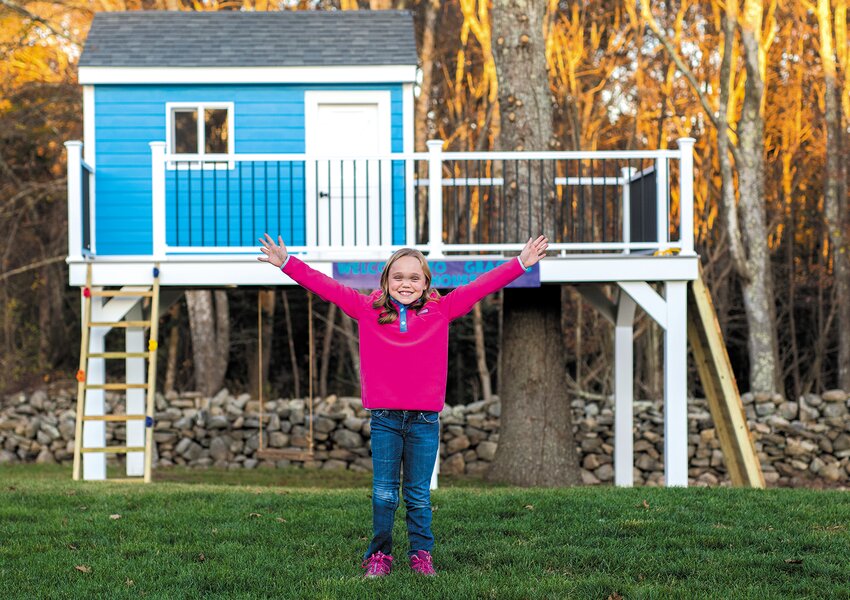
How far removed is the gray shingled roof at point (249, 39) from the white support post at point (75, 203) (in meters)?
2.12

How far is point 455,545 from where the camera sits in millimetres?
6203

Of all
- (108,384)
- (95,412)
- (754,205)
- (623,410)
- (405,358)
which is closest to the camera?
(405,358)

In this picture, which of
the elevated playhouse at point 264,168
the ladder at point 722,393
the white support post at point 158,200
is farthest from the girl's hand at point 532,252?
the white support post at point 158,200

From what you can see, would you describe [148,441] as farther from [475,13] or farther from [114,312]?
[475,13]

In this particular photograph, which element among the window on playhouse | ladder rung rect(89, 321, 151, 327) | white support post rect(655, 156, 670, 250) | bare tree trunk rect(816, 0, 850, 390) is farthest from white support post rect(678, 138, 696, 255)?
bare tree trunk rect(816, 0, 850, 390)

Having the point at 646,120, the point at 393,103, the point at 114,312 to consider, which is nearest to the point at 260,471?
the point at 114,312

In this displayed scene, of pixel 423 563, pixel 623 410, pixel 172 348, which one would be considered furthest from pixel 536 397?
pixel 172 348

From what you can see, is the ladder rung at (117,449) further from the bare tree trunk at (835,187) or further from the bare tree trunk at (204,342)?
the bare tree trunk at (835,187)

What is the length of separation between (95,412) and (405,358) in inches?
275

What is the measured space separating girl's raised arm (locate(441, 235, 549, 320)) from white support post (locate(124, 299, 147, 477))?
300 inches

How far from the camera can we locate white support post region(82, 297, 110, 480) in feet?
36.8

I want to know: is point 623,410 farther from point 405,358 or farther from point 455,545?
point 405,358

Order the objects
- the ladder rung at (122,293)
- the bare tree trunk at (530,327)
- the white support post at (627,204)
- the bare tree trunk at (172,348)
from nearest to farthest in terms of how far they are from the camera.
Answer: the ladder rung at (122,293)
the bare tree trunk at (530,327)
the white support post at (627,204)
the bare tree trunk at (172,348)

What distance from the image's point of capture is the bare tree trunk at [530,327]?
1241 centimetres
